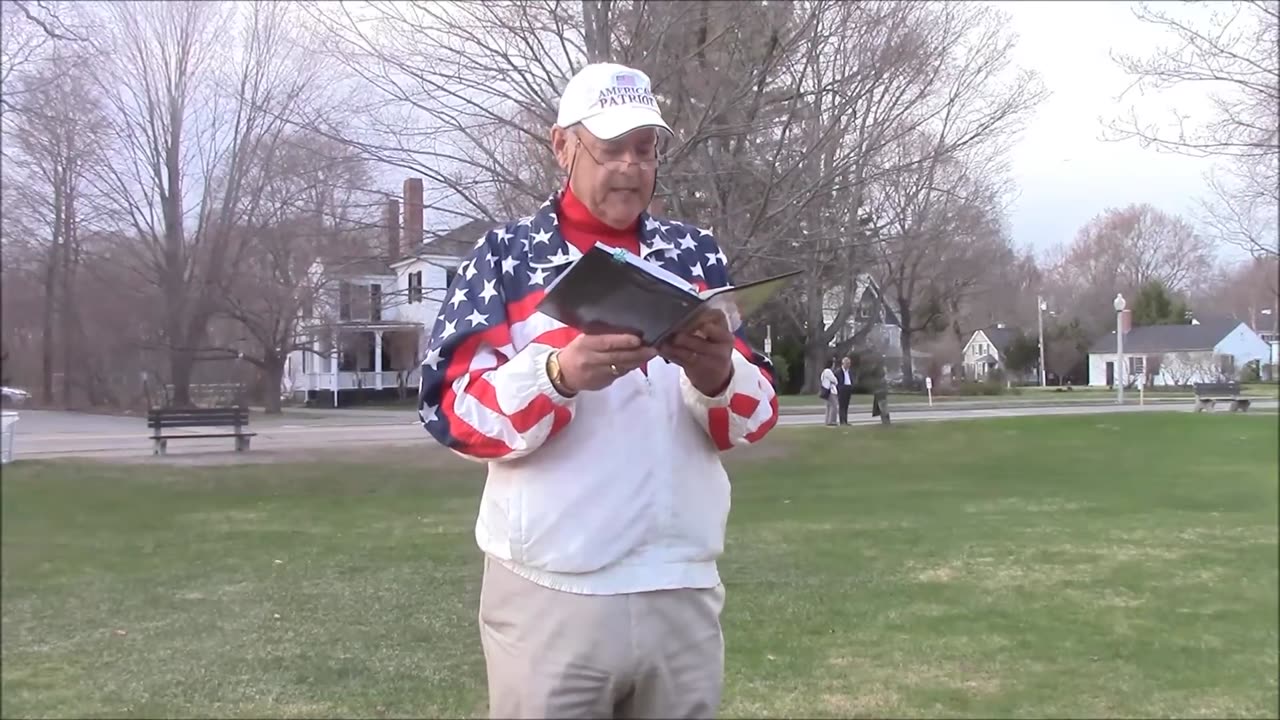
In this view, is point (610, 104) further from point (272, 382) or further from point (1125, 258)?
point (1125, 258)

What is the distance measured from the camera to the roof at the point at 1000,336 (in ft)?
26.3

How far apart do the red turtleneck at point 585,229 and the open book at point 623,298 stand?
27 cm

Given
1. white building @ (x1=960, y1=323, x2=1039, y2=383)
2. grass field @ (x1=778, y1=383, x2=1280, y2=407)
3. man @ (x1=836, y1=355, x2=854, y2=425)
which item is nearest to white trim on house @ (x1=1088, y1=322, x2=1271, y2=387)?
grass field @ (x1=778, y1=383, x2=1280, y2=407)

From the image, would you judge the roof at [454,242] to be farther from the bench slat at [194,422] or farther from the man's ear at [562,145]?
the man's ear at [562,145]

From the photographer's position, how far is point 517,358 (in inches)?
51.0

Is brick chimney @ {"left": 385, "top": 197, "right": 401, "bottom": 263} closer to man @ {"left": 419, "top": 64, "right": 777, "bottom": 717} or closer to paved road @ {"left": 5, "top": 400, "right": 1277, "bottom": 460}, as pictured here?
paved road @ {"left": 5, "top": 400, "right": 1277, "bottom": 460}

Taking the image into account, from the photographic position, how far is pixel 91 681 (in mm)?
3508

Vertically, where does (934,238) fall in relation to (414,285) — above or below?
above

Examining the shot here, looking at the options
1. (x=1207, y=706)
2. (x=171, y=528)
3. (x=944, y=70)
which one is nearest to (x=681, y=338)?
(x=1207, y=706)

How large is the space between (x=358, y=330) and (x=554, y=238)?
278 centimetres

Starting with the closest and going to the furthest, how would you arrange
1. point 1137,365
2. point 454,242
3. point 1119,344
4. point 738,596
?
1. point 738,596
2. point 454,242
3. point 1119,344
4. point 1137,365

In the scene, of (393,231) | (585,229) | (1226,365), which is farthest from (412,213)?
(585,229)

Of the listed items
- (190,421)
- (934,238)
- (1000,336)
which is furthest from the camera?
(934,238)

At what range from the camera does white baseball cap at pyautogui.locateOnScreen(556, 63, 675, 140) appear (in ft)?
4.56
